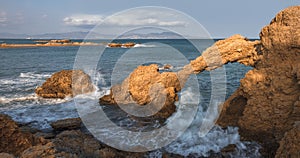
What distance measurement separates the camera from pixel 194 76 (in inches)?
901

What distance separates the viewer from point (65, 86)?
18.5 m

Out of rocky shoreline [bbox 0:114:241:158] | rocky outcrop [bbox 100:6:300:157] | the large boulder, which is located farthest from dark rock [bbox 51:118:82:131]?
rocky outcrop [bbox 100:6:300:157]

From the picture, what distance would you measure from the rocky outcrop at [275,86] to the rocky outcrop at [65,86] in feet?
43.5

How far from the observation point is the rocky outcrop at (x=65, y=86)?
1808 centimetres

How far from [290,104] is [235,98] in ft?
9.68

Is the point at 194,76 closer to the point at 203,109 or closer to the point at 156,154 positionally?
the point at 203,109

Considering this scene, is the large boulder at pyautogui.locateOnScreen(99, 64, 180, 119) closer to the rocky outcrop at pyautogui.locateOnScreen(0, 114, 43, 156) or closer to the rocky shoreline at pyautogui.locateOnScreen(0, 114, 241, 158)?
the rocky shoreline at pyautogui.locateOnScreen(0, 114, 241, 158)

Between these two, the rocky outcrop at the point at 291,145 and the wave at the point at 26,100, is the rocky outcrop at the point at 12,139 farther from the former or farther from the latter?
the wave at the point at 26,100

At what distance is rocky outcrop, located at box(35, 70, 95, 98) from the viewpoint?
18078mm

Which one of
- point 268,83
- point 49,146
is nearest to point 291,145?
point 268,83

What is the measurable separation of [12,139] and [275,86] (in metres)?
9.52

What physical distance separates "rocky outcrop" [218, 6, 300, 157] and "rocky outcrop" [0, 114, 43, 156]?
7967 mm

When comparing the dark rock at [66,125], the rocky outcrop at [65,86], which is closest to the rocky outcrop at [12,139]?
the dark rock at [66,125]

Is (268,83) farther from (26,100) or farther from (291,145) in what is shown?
(26,100)
